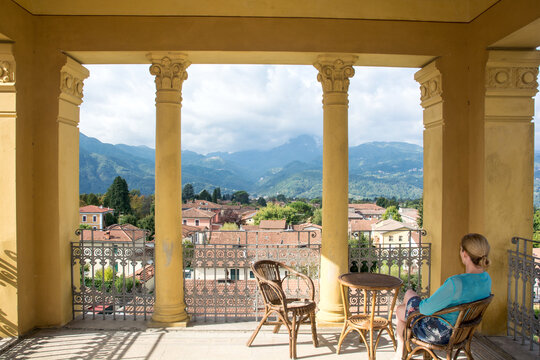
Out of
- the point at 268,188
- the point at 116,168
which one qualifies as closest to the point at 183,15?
the point at 116,168

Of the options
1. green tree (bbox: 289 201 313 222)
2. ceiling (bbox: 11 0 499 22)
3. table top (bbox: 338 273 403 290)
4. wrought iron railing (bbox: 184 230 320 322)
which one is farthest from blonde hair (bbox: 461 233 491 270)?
green tree (bbox: 289 201 313 222)

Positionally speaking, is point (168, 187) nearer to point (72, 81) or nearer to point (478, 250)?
point (72, 81)

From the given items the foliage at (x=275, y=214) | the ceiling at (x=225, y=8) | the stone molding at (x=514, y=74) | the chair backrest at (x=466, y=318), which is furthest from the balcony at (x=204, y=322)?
the foliage at (x=275, y=214)

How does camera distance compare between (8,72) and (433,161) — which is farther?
(433,161)

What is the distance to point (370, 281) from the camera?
4.47 metres

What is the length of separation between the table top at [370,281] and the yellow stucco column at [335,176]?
0.82 m

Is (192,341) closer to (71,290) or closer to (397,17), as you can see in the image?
(71,290)

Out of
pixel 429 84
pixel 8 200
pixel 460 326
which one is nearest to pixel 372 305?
pixel 460 326

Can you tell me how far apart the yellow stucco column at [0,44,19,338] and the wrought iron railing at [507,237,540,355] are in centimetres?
652

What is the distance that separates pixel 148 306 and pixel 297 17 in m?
4.96

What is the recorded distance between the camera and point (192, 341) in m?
4.98

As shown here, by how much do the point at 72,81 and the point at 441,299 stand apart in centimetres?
562

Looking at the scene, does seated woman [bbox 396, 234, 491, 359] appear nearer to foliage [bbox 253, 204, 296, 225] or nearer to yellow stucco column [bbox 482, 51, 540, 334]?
yellow stucco column [bbox 482, 51, 540, 334]

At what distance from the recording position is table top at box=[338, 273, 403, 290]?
14.0 feet
